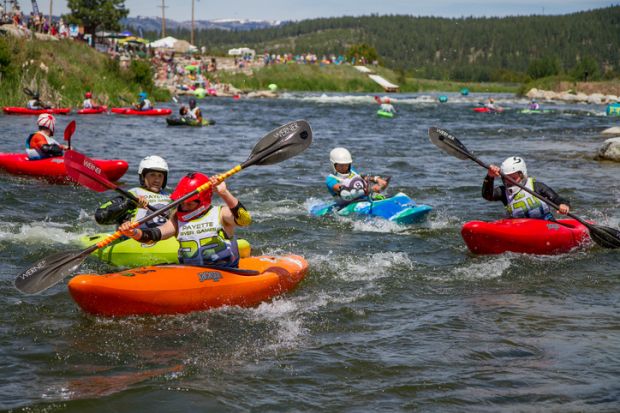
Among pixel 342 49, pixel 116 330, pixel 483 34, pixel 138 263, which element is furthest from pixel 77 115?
pixel 483 34

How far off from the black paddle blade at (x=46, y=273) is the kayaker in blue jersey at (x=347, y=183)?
462 cm

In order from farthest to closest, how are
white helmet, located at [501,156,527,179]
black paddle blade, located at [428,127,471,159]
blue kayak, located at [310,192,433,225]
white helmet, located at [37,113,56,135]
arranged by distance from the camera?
white helmet, located at [37,113,56,135] → blue kayak, located at [310,192,433,225] → black paddle blade, located at [428,127,471,159] → white helmet, located at [501,156,527,179]

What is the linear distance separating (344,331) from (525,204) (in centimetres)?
360

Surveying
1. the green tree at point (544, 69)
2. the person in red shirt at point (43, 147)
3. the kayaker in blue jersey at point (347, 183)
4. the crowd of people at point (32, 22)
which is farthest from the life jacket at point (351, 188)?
the green tree at point (544, 69)

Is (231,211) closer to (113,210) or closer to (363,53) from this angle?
(113,210)

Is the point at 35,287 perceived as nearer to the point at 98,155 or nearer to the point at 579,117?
the point at 98,155

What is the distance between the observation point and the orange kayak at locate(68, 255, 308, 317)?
19.8ft

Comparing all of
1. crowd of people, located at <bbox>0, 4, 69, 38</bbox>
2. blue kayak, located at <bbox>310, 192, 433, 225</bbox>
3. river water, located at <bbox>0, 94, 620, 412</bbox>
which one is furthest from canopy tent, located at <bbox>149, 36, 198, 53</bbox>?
blue kayak, located at <bbox>310, 192, 433, 225</bbox>

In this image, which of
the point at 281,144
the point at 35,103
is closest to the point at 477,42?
the point at 35,103

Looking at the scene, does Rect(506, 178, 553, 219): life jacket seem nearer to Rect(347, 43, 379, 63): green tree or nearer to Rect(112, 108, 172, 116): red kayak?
A: Rect(112, 108, 172, 116): red kayak

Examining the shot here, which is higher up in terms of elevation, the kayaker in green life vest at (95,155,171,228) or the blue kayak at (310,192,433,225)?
the kayaker in green life vest at (95,155,171,228)

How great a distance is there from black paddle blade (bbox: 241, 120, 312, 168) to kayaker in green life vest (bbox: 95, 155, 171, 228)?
0.90 meters

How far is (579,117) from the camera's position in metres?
33.9

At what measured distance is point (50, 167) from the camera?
42.6 ft
